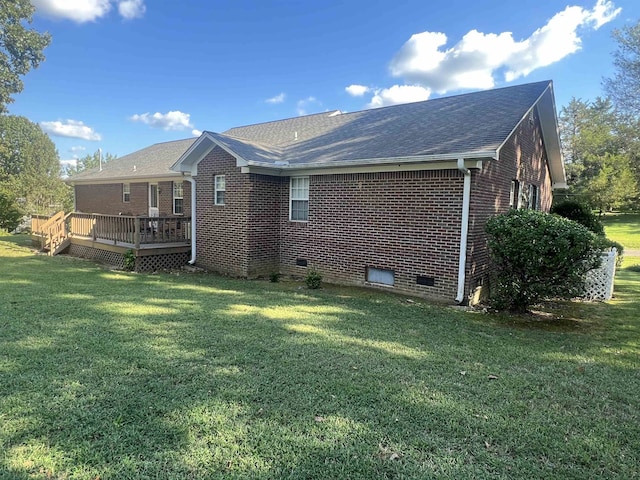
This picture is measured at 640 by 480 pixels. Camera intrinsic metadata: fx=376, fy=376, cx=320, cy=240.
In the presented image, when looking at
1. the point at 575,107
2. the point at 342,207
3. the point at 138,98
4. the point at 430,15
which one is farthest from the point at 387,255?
the point at 575,107

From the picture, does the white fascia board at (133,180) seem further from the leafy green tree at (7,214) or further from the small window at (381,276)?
the small window at (381,276)

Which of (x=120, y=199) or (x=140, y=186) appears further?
(x=120, y=199)

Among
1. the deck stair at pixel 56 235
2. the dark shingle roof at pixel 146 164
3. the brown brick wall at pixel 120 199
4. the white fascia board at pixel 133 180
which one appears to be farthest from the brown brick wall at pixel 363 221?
the deck stair at pixel 56 235

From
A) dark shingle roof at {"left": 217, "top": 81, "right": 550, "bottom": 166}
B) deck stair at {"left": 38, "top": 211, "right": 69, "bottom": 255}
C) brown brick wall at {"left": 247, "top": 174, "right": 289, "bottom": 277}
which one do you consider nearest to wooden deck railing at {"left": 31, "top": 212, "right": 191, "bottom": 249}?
deck stair at {"left": 38, "top": 211, "right": 69, "bottom": 255}

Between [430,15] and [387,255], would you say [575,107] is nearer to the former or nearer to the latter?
[430,15]

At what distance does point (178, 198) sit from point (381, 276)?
9.93m

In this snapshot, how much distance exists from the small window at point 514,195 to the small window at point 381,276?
12.6 ft

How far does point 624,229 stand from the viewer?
3625 cm

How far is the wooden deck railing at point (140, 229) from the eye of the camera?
11.3 meters

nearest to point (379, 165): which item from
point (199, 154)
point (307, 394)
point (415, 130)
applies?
point (415, 130)

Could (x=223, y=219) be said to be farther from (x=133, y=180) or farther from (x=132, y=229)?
(x=133, y=180)

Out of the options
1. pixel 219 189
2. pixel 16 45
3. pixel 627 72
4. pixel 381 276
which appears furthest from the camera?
pixel 16 45

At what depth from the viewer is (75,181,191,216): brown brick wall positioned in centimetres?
1581

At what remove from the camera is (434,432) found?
2.99 metres
